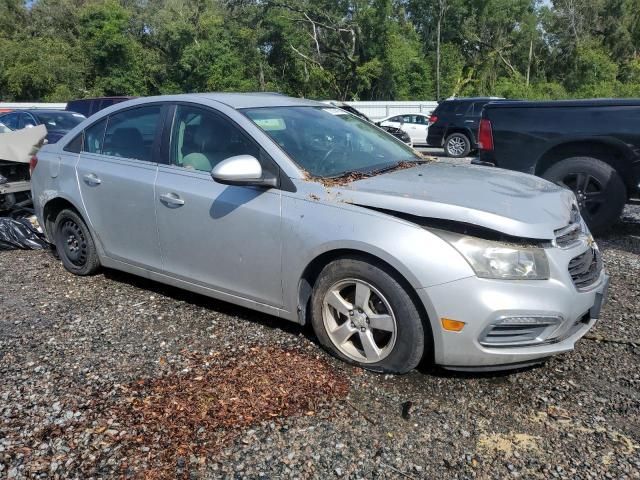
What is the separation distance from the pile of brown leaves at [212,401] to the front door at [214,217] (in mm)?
477

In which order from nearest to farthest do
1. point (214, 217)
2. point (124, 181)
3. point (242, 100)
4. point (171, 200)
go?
point (214, 217), point (171, 200), point (242, 100), point (124, 181)

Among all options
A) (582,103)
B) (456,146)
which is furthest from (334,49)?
(582,103)

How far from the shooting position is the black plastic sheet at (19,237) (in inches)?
247

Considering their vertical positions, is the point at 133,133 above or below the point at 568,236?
above

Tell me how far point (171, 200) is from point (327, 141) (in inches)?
46.0

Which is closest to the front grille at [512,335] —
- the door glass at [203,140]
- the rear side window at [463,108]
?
the door glass at [203,140]

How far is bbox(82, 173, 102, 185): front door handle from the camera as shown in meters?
4.59

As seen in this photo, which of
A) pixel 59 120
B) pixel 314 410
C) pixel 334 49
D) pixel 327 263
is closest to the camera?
pixel 314 410

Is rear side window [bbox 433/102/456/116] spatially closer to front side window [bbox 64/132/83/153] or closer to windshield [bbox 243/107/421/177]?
windshield [bbox 243/107/421/177]

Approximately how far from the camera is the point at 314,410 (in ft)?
9.81

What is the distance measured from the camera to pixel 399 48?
38406 millimetres

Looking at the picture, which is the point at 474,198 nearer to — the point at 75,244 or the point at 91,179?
the point at 91,179

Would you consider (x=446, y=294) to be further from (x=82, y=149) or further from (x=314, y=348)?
(x=82, y=149)

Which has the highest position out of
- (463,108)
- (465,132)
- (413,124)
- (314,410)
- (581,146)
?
(581,146)
